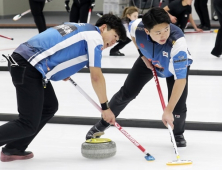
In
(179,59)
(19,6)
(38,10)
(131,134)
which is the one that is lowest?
(19,6)

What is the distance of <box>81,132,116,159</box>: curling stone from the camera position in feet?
10.0

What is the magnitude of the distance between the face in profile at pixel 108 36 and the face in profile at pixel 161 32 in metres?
0.21

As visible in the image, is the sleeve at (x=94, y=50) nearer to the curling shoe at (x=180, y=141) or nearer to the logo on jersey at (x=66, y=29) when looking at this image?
the logo on jersey at (x=66, y=29)

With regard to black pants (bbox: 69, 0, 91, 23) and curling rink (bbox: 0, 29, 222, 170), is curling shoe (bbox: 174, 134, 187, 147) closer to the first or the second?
curling rink (bbox: 0, 29, 222, 170)

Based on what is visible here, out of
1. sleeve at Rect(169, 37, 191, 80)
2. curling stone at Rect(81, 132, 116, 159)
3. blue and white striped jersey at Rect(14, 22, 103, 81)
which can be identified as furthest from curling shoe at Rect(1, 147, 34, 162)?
sleeve at Rect(169, 37, 191, 80)

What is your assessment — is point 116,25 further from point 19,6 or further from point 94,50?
point 19,6

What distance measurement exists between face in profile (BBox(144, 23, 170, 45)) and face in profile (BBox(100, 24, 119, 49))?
0.68 feet

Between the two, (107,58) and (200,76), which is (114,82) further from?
(107,58)

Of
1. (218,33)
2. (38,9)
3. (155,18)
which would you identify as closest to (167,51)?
(155,18)

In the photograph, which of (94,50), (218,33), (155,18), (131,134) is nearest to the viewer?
(94,50)

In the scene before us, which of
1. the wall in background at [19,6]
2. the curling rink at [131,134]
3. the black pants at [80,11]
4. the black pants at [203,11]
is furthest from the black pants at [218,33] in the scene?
the wall in background at [19,6]

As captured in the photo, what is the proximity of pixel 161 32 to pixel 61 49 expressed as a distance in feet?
1.69

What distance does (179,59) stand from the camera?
9.61 feet

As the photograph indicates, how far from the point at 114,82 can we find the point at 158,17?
8.51 ft
